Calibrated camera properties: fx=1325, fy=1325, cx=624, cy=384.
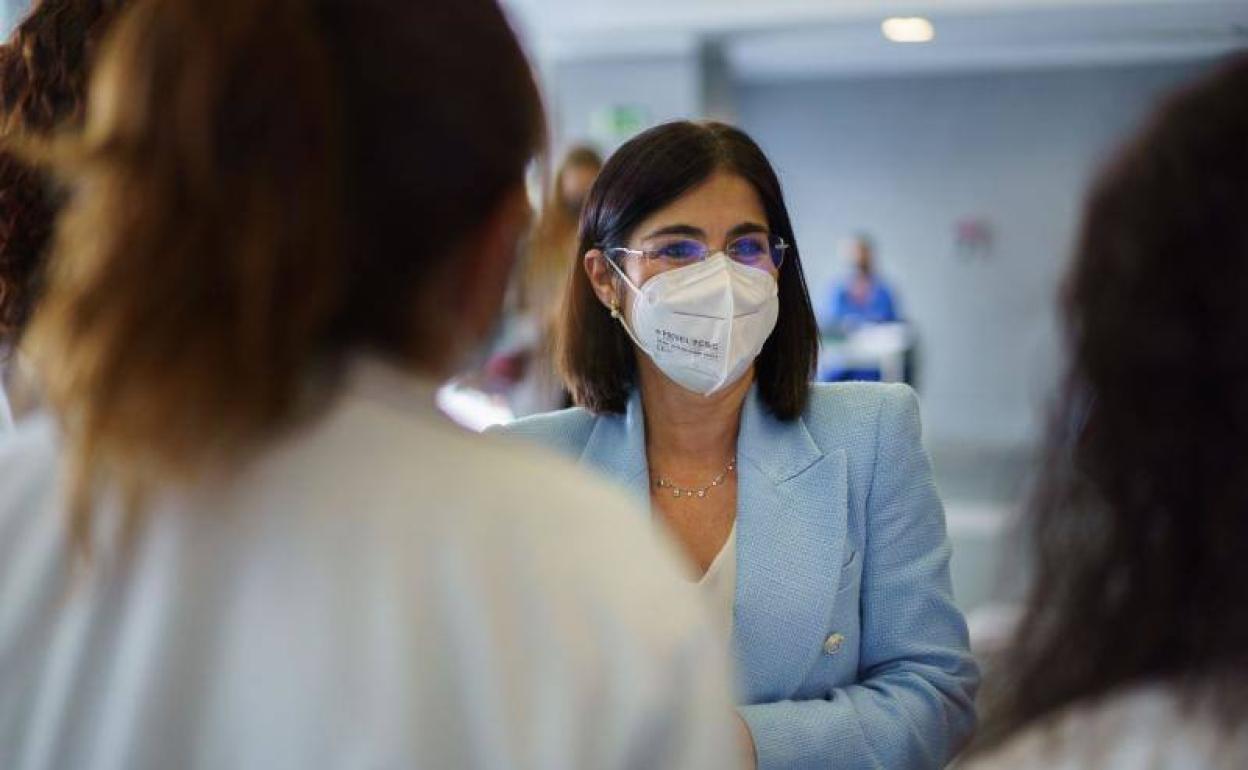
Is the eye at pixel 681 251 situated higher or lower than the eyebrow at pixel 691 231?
lower

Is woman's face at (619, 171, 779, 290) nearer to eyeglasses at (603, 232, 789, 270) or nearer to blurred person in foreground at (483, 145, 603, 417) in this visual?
eyeglasses at (603, 232, 789, 270)

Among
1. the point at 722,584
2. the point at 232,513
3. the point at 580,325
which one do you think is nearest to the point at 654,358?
the point at 580,325

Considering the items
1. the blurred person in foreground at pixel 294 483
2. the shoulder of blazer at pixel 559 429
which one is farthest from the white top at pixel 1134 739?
A: the shoulder of blazer at pixel 559 429

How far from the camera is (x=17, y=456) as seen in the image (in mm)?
783

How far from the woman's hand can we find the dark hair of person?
0.45 m

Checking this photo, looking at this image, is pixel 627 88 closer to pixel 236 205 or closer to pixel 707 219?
pixel 707 219

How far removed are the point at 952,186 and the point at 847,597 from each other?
10.3m

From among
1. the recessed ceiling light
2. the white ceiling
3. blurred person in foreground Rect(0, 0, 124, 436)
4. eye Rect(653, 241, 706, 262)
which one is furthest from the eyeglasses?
the recessed ceiling light

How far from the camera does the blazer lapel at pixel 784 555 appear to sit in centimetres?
163

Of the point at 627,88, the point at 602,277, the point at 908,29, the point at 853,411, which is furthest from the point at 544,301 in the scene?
the point at 627,88

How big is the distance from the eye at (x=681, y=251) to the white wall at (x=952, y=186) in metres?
9.66

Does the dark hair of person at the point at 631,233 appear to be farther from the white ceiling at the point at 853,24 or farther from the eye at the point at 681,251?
the white ceiling at the point at 853,24

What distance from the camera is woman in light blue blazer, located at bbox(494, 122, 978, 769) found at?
1.62 m

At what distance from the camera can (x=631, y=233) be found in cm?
177
